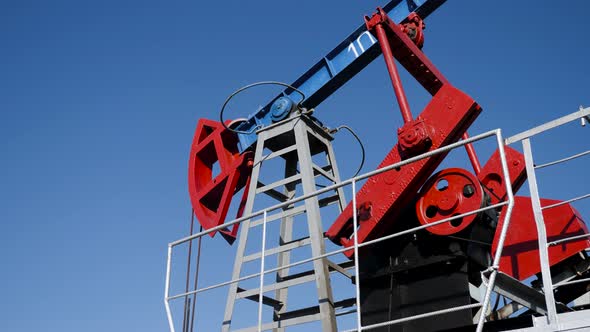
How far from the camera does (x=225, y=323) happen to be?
7.30 meters

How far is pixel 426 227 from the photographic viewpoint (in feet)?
17.8

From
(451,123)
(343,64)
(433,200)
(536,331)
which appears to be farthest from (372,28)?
(536,331)

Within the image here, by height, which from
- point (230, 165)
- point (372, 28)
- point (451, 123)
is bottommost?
point (451, 123)

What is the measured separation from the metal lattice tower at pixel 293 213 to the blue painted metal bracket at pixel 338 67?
64 centimetres

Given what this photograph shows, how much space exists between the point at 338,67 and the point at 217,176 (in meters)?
2.23

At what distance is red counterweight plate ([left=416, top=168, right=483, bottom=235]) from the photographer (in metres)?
5.73

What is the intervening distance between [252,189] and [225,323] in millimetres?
1703

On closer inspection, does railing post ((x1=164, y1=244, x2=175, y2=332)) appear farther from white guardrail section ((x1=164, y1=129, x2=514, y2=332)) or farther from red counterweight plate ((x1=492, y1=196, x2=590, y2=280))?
red counterweight plate ((x1=492, y1=196, x2=590, y2=280))

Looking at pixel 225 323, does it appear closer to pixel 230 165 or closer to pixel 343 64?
pixel 230 165

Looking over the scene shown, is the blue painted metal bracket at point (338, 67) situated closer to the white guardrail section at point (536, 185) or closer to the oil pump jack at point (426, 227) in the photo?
the oil pump jack at point (426, 227)

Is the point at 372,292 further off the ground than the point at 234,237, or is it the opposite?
the point at 234,237

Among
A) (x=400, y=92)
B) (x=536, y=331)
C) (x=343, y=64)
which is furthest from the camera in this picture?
(x=343, y=64)

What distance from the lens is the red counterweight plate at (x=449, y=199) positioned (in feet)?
18.8

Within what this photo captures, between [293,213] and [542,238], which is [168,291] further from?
[542,238]
